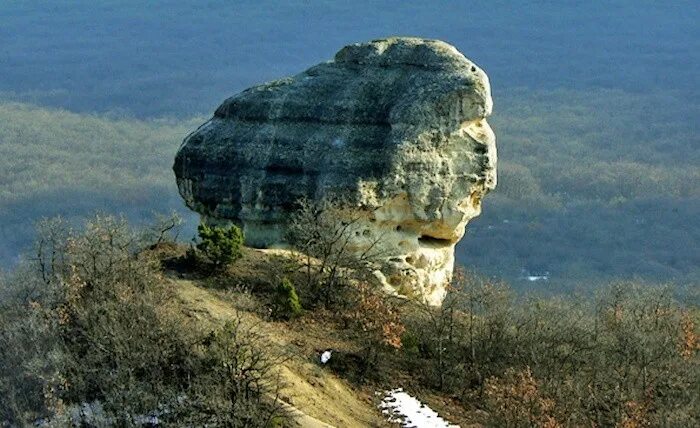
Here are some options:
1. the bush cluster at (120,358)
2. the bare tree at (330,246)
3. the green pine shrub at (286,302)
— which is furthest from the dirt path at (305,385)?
the bare tree at (330,246)

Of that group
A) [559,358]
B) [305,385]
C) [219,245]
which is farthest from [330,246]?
[559,358]

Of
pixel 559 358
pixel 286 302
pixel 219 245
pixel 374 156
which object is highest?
pixel 374 156

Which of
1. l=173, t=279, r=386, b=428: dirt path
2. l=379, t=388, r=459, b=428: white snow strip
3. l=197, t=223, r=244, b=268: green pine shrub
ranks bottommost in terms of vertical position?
l=379, t=388, r=459, b=428: white snow strip

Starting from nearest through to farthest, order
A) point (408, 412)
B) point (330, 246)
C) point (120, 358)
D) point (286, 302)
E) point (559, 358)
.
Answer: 1. point (120, 358)
2. point (408, 412)
3. point (559, 358)
4. point (286, 302)
5. point (330, 246)

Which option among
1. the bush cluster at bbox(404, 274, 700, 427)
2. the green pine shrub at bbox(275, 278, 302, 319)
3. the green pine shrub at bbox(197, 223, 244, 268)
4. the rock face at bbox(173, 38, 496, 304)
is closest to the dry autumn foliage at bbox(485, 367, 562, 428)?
the bush cluster at bbox(404, 274, 700, 427)

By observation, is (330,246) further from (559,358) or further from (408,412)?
(559,358)

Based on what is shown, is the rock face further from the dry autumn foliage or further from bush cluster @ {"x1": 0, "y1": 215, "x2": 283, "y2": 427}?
the dry autumn foliage
